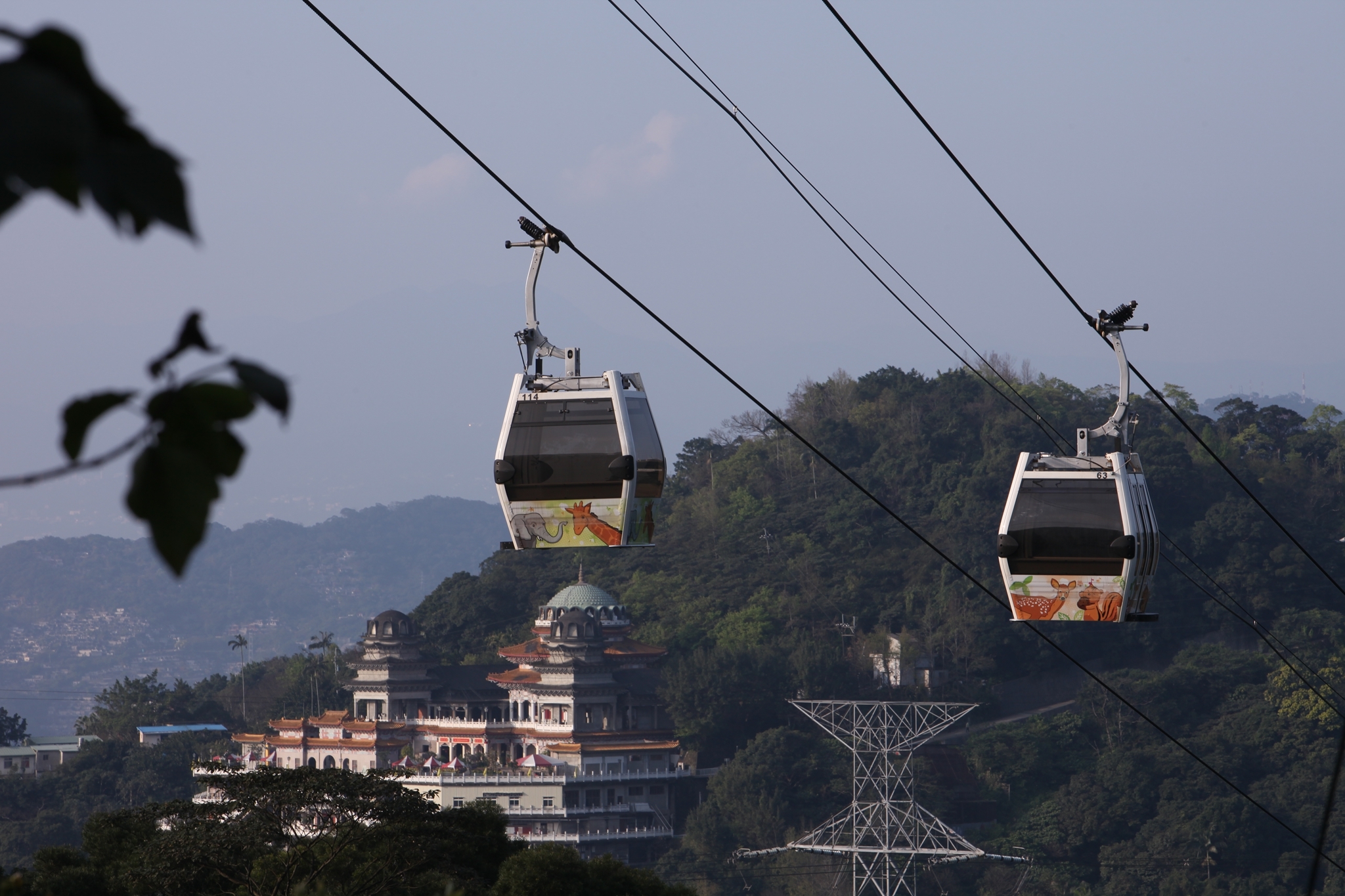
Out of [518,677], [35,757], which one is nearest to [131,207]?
[518,677]

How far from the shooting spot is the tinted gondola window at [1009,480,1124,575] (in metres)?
13.2

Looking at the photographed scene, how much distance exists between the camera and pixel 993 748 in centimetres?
7406

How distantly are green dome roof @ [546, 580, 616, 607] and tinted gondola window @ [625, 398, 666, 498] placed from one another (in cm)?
6859

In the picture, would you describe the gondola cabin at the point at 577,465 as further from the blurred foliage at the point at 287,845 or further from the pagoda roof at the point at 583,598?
the pagoda roof at the point at 583,598

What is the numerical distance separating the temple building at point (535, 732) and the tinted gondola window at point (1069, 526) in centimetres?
5556

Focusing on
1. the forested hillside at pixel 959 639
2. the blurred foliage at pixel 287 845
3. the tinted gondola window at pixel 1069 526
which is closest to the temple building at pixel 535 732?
the forested hillside at pixel 959 639

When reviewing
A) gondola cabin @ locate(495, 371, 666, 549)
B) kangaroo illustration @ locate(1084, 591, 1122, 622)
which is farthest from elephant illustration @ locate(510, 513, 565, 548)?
kangaroo illustration @ locate(1084, 591, 1122, 622)

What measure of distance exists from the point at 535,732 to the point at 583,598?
418 inches

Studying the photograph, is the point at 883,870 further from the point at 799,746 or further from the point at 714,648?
the point at 714,648

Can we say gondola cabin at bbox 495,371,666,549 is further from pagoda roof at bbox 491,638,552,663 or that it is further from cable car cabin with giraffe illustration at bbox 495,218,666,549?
pagoda roof at bbox 491,638,552,663

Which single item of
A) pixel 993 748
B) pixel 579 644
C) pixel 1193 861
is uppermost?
pixel 579 644

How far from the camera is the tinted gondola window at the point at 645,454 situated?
1261 cm

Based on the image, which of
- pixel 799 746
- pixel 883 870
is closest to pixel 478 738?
pixel 799 746

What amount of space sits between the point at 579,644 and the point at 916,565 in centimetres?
2666
